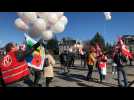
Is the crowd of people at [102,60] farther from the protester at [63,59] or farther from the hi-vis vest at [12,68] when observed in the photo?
the hi-vis vest at [12,68]

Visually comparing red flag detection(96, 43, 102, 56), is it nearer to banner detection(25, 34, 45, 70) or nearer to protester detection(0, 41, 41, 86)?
banner detection(25, 34, 45, 70)

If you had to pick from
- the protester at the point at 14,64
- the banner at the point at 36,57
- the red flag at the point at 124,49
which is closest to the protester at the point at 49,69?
the banner at the point at 36,57

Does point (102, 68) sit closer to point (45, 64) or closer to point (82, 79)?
→ point (82, 79)

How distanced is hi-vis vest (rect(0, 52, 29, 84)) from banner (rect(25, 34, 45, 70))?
15 centimetres

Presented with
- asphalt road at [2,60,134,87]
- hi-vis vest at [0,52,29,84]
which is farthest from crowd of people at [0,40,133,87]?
asphalt road at [2,60,134,87]

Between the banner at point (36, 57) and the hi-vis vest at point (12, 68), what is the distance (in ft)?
0.49

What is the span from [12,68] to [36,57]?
732 millimetres

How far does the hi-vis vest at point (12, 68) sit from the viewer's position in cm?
761

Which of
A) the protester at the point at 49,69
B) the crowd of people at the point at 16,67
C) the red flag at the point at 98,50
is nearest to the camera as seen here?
the crowd of people at the point at 16,67

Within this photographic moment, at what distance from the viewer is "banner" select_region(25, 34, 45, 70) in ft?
26.0
